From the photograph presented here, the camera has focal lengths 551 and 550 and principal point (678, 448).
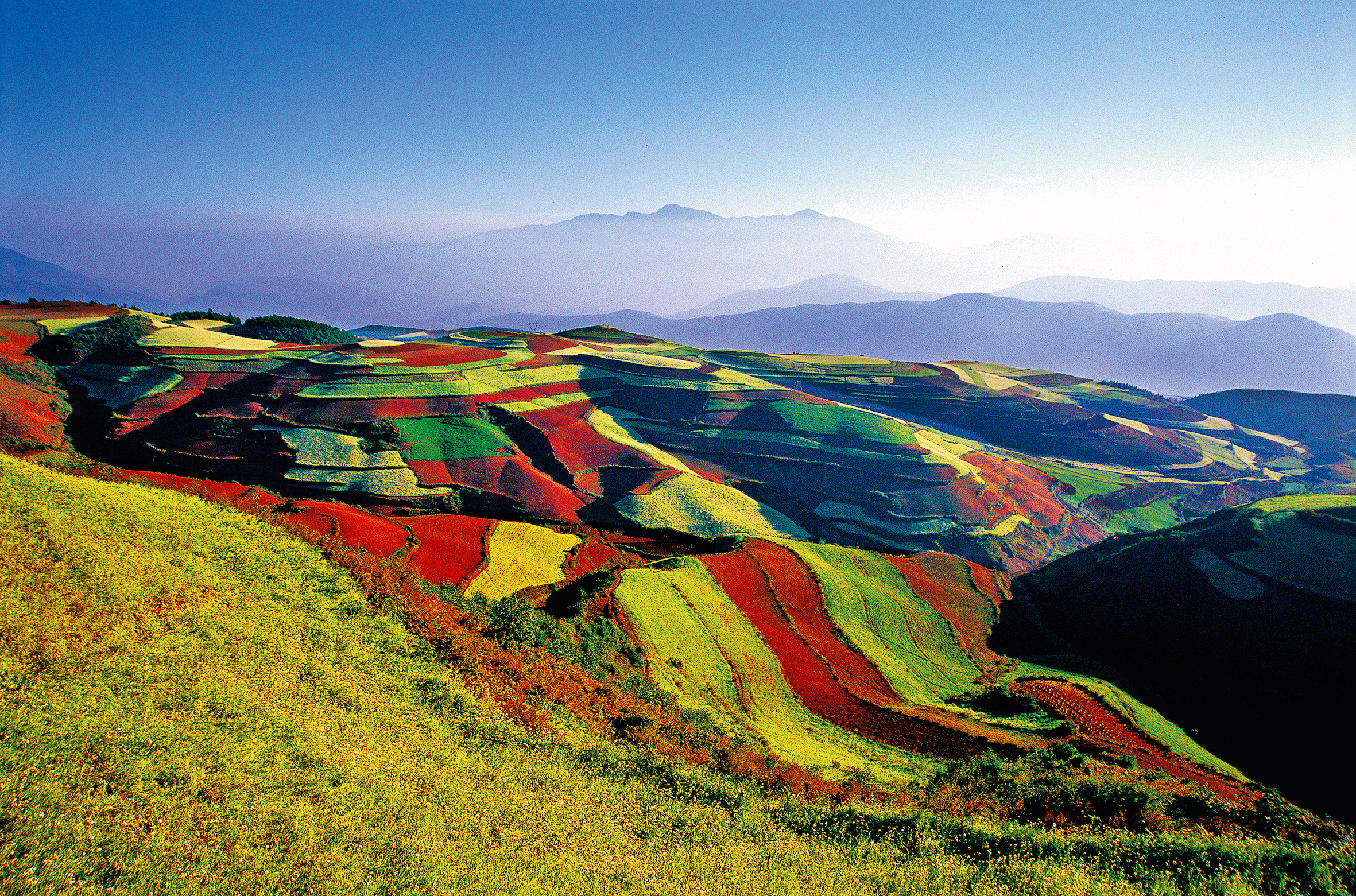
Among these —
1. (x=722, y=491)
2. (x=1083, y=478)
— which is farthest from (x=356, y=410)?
(x=1083, y=478)

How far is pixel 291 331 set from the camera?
3174 inches

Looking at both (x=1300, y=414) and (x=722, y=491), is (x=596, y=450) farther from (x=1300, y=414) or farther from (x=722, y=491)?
(x=1300, y=414)

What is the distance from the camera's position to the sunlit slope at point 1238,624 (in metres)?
25.1

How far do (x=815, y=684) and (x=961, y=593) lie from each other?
17725mm

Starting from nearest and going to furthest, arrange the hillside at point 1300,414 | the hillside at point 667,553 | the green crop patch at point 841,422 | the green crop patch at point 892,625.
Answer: the hillside at point 667,553, the green crop patch at point 892,625, the green crop patch at point 841,422, the hillside at point 1300,414

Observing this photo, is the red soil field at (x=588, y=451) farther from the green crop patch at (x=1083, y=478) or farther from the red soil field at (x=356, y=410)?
the green crop patch at (x=1083, y=478)

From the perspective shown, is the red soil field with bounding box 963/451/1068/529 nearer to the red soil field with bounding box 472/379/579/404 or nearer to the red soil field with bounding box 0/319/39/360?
the red soil field with bounding box 472/379/579/404

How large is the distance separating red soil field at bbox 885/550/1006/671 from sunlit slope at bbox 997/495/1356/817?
1.66 m

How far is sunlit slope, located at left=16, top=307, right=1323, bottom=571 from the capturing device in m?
46.2

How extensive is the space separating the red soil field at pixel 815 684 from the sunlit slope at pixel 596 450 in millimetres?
14531

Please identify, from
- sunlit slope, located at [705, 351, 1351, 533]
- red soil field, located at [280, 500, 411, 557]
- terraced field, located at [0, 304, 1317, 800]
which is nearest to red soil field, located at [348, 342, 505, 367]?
terraced field, located at [0, 304, 1317, 800]

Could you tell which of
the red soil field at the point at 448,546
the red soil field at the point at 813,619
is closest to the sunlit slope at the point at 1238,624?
the red soil field at the point at 813,619

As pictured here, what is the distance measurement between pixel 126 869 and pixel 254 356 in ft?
227

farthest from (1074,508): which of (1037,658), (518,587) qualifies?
(518,587)
